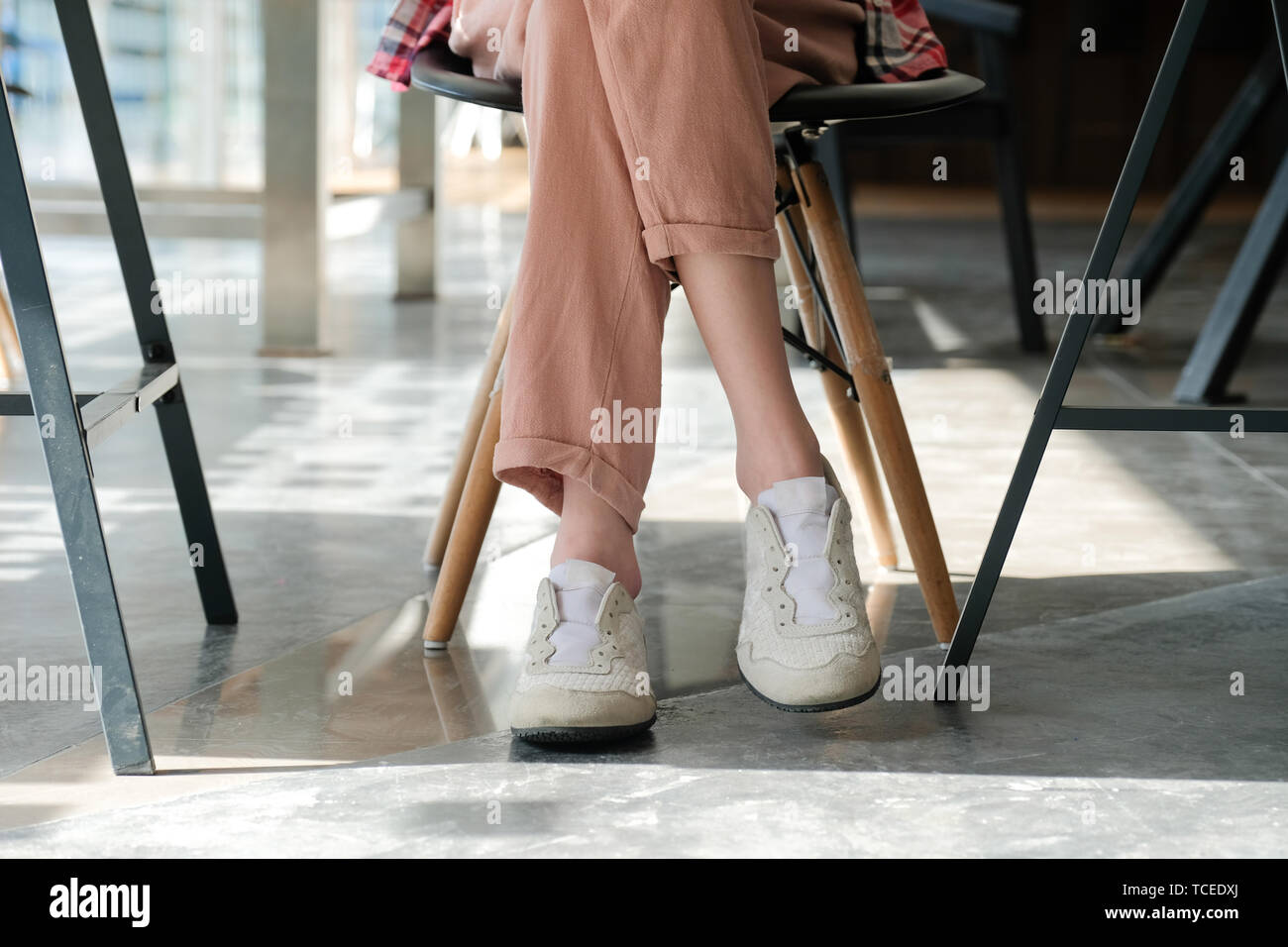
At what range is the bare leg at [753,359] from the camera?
0.96 meters

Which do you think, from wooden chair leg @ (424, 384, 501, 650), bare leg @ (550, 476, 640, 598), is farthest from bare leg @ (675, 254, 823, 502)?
wooden chair leg @ (424, 384, 501, 650)

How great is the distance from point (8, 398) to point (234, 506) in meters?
0.67

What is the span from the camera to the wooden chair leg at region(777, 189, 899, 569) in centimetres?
132

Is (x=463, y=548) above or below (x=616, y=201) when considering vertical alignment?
below

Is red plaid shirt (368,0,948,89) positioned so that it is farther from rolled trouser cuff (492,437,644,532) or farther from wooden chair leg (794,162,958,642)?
rolled trouser cuff (492,437,644,532)

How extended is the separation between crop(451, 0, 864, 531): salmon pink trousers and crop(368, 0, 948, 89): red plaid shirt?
0.70 ft

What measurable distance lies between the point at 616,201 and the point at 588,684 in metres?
0.32

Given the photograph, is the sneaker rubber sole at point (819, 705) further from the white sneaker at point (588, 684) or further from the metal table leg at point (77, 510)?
the metal table leg at point (77, 510)

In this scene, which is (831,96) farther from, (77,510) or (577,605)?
(77,510)

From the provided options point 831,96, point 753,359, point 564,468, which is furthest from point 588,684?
point 831,96

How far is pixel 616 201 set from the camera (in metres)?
0.96

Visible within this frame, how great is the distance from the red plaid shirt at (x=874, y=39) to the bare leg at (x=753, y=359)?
28 centimetres

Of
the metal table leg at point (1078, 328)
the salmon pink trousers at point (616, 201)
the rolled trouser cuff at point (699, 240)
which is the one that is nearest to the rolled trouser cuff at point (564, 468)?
the salmon pink trousers at point (616, 201)
